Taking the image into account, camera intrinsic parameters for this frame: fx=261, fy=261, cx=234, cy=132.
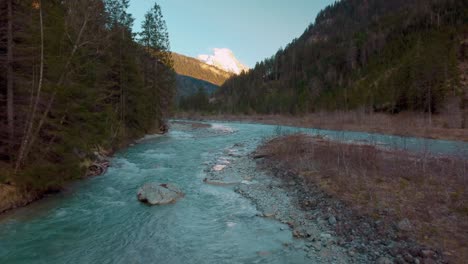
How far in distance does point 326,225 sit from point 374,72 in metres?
88.4

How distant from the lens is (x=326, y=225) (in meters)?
8.21

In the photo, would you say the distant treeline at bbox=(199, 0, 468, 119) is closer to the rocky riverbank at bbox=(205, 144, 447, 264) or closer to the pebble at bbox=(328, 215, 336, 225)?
the rocky riverbank at bbox=(205, 144, 447, 264)

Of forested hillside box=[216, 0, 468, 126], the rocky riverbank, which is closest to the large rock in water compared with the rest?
the rocky riverbank

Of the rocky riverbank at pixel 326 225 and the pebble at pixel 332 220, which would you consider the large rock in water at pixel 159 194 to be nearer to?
the rocky riverbank at pixel 326 225

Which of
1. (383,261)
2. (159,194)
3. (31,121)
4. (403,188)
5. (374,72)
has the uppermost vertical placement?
(374,72)

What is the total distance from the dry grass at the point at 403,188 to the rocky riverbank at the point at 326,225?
37cm

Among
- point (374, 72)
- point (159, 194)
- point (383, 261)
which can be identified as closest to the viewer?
point (383, 261)

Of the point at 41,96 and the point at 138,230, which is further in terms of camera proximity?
the point at 41,96

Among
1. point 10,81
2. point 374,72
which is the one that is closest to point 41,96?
point 10,81

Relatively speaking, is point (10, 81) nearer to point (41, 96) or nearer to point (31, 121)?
point (41, 96)

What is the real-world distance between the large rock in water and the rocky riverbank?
2.69 meters

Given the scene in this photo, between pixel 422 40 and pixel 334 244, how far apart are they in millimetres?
95009

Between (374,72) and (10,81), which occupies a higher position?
(374,72)

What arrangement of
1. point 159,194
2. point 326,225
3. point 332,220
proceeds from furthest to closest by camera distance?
1. point 159,194
2. point 332,220
3. point 326,225
